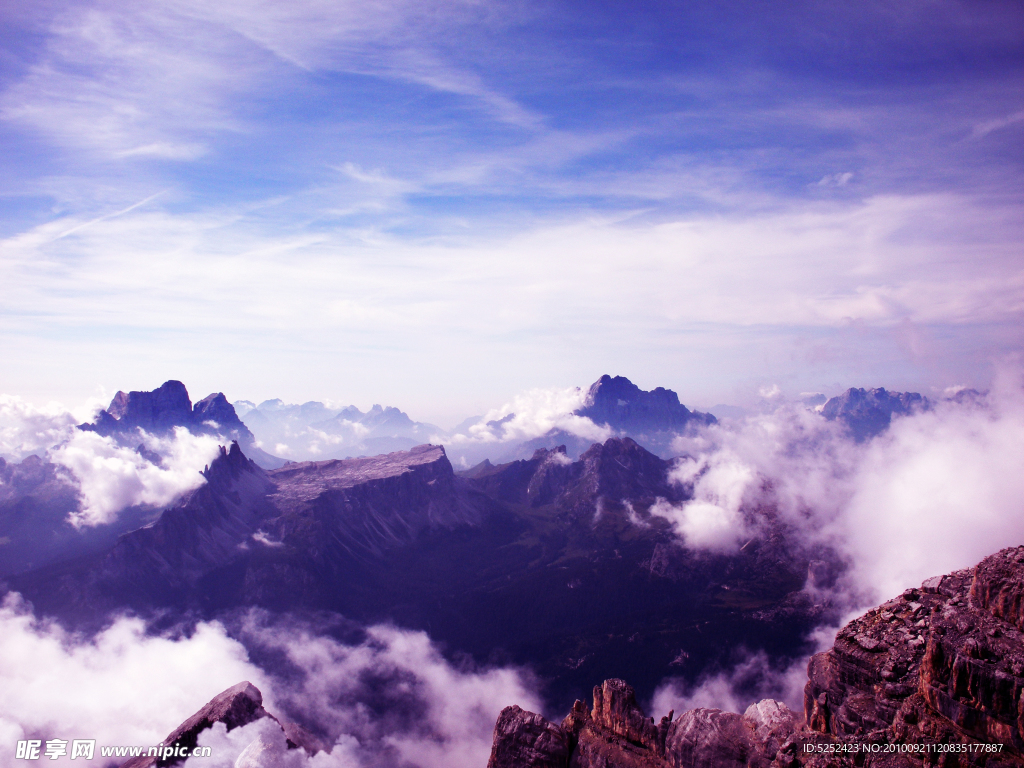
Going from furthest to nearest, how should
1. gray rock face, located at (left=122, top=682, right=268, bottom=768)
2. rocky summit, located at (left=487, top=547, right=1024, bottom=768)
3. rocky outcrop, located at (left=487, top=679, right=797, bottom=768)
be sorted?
1. gray rock face, located at (left=122, top=682, right=268, bottom=768)
2. rocky outcrop, located at (left=487, top=679, right=797, bottom=768)
3. rocky summit, located at (left=487, top=547, right=1024, bottom=768)

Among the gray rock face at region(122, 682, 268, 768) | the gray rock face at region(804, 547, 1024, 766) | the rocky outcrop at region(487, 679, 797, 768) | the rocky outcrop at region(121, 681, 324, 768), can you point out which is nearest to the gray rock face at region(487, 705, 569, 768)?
the rocky outcrop at region(487, 679, 797, 768)

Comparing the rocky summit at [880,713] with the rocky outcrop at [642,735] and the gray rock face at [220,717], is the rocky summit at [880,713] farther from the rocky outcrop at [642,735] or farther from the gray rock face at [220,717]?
the gray rock face at [220,717]

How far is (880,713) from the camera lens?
246 feet

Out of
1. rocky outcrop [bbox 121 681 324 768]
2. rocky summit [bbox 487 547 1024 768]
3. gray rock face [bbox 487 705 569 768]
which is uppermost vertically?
rocky summit [bbox 487 547 1024 768]

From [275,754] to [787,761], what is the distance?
414 feet

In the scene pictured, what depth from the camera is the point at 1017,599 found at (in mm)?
67688

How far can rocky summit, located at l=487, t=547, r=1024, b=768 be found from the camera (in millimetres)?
61750

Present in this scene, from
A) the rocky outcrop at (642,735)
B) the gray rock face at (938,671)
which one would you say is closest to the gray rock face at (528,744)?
the rocky outcrop at (642,735)

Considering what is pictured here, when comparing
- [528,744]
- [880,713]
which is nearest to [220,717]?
[528,744]

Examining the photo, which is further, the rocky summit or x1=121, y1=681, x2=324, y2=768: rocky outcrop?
x1=121, y1=681, x2=324, y2=768: rocky outcrop

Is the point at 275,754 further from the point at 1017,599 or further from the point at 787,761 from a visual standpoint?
the point at 1017,599

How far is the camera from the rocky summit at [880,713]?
61750 millimetres

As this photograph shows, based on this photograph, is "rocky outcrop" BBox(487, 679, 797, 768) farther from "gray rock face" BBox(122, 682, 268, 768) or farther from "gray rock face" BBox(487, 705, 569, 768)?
"gray rock face" BBox(122, 682, 268, 768)

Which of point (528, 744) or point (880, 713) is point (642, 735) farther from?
point (880, 713)
